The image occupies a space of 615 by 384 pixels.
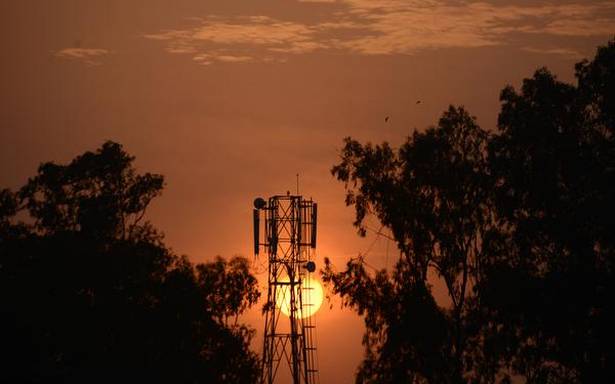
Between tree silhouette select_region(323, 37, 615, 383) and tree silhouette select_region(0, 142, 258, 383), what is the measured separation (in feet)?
30.9

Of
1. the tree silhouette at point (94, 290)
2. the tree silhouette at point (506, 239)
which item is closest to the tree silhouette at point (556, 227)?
the tree silhouette at point (506, 239)

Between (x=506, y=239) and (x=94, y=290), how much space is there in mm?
18645

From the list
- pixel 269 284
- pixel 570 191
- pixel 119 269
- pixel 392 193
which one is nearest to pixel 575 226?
pixel 570 191

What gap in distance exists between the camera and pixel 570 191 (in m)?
44.6

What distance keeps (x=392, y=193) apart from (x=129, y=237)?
1371cm

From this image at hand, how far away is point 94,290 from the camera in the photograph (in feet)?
165

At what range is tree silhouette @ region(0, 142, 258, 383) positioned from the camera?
1882 inches

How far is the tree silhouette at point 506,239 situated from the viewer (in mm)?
42875

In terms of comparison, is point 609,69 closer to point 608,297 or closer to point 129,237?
point 608,297

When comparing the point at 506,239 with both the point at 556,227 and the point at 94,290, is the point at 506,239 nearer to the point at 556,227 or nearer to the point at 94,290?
the point at 556,227

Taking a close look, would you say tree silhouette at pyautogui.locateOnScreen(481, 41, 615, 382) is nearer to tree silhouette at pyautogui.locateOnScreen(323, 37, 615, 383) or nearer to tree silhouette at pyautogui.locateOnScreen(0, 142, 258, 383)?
tree silhouette at pyautogui.locateOnScreen(323, 37, 615, 383)

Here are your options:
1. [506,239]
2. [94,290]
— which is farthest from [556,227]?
[94,290]

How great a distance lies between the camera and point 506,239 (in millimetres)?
47406

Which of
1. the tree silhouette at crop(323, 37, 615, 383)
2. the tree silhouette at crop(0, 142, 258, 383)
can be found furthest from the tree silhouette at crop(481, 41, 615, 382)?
the tree silhouette at crop(0, 142, 258, 383)
